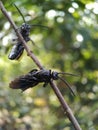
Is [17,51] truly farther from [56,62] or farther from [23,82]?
[56,62]

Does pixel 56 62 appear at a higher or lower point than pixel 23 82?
higher

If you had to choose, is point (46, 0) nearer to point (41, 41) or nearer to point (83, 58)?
point (83, 58)

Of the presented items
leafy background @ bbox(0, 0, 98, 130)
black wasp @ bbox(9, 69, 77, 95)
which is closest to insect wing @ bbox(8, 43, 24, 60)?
black wasp @ bbox(9, 69, 77, 95)

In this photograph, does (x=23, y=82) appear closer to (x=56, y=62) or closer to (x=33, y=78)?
(x=33, y=78)

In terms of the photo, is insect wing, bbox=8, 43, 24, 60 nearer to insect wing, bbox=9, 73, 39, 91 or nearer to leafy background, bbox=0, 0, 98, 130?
insect wing, bbox=9, 73, 39, 91

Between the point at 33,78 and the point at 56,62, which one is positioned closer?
the point at 33,78

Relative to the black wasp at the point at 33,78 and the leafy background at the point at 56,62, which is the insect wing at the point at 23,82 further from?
the leafy background at the point at 56,62

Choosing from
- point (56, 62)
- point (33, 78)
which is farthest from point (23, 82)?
point (56, 62)

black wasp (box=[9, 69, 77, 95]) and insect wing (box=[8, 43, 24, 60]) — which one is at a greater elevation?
insect wing (box=[8, 43, 24, 60])

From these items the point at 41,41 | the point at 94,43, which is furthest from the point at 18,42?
the point at 41,41
